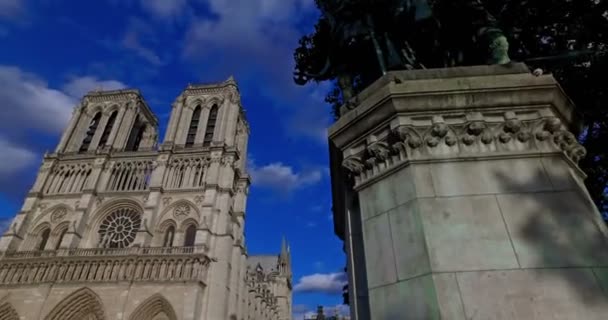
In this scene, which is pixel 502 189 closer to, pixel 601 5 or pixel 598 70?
pixel 598 70

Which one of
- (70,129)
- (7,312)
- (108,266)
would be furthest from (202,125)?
(7,312)

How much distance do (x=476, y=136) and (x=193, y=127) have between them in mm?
39402

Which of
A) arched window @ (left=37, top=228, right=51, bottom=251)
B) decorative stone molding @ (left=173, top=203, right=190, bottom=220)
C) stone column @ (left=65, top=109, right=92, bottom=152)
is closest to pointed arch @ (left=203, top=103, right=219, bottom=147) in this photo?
decorative stone molding @ (left=173, top=203, right=190, bottom=220)

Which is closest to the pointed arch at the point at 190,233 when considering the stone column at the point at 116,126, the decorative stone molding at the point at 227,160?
the decorative stone molding at the point at 227,160

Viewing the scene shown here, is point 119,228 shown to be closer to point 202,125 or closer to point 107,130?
point 202,125

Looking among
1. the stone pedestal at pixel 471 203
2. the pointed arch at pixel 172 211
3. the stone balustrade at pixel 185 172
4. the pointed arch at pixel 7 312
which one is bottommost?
the stone pedestal at pixel 471 203

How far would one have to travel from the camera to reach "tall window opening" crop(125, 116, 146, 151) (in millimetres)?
41531

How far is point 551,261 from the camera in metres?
2.21

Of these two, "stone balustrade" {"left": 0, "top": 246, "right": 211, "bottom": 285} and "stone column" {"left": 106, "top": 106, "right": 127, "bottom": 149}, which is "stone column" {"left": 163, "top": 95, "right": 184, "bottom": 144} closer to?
"stone column" {"left": 106, "top": 106, "right": 127, "bottom": 149}

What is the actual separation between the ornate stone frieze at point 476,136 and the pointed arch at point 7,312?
3533 centimetres

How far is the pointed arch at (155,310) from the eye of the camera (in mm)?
24672

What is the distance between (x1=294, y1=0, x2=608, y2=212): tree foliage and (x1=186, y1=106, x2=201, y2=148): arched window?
1309 inches

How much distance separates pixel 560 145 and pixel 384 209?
1563 mm

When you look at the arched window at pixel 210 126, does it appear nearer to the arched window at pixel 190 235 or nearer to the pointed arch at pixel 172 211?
the pointed arch at pixel 172 211
